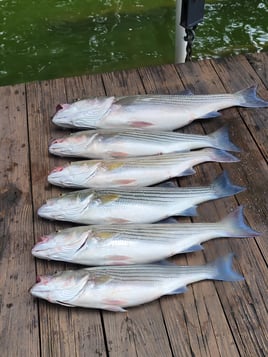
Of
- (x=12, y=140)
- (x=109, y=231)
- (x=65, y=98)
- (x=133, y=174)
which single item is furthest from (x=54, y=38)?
(x=109, y=231)

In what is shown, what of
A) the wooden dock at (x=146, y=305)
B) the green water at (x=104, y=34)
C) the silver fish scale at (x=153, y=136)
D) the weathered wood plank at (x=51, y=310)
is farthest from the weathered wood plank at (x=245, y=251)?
the green water at (x=104, y=34)

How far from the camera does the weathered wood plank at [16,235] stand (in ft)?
7.34

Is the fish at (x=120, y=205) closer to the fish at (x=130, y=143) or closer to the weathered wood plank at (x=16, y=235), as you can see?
the weathered wood plank at (x=16, y=235)

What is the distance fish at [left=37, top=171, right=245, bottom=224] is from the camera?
8.45ft

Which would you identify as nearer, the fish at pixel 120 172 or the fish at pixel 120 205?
the fish at pixel 120 205

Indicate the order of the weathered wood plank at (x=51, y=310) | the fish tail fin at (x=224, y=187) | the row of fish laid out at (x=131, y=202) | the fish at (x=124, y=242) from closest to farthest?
the weathered wood plank at (x=51, y=310) < the row of fish laid out at (x=131, y=202) < the fish at (x=124, y=242) < the fish tail fin at (x=224, y=187)

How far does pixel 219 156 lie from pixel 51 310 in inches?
47.5

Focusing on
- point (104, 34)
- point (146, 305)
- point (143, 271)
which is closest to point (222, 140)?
point (143, 271)

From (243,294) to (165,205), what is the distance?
0.56m

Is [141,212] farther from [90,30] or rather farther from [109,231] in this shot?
[90,30]

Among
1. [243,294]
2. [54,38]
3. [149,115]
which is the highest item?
[149,115]

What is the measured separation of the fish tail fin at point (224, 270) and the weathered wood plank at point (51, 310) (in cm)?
54

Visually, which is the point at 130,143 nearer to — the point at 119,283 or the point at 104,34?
A: the point at 119,283

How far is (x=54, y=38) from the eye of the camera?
17.9 feet
